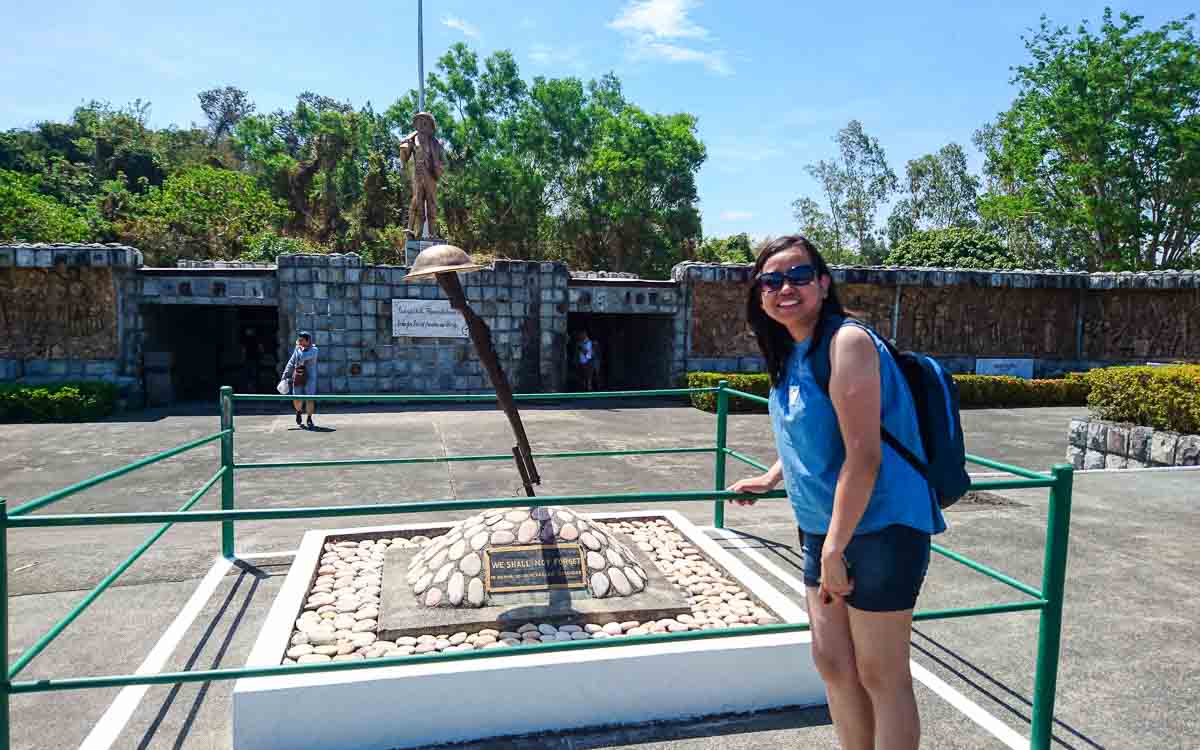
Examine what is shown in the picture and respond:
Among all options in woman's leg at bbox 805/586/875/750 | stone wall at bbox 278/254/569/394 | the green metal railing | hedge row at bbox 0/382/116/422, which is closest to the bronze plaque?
the green metal railing

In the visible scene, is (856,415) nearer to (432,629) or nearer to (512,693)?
(512,693)

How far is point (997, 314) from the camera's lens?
715 inches

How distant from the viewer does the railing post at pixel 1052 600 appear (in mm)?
2750

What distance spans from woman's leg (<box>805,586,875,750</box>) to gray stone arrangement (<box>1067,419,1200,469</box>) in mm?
8793

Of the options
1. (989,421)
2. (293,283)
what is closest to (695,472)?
(989,421)

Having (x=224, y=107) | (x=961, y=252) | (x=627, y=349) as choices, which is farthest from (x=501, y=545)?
(x=224, y=107)

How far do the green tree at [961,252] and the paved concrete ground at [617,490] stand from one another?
498 inches

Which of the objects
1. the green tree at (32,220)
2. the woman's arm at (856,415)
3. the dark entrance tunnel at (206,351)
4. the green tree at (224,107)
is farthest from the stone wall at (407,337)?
the green tree at (224,107)

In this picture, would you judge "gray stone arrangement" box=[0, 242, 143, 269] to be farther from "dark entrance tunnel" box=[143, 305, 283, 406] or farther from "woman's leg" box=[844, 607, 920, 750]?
"woman's leg" box=[844, 607, 920, 750]

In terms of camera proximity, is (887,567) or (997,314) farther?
(997,314)

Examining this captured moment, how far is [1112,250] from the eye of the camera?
2450 centimetres

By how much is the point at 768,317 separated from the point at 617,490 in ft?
18.4

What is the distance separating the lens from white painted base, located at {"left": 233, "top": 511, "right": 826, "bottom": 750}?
294 cm

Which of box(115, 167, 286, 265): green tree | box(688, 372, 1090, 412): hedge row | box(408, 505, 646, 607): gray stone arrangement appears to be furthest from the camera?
box(115, 167, 286, 265): green tree
